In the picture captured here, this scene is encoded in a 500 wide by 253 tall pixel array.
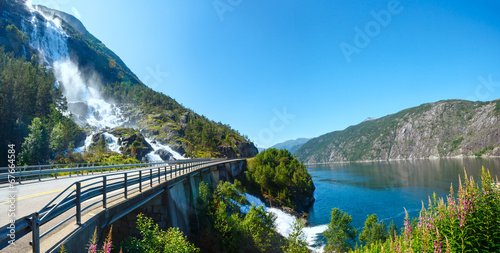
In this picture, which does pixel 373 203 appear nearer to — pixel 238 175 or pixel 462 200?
pixel 238 175

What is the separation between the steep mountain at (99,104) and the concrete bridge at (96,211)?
3089 inches

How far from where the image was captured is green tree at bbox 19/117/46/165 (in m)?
53.2

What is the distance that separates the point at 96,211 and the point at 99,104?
18249 centimetres

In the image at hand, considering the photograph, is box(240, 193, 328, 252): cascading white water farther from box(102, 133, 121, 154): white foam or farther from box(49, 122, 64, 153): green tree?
box(102, 133, 121, 154): white foam

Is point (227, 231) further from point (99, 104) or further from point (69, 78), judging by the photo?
point (69, 78)

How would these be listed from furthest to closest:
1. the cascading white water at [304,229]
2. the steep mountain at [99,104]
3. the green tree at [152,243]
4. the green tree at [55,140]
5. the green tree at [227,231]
Answer: the steep mountain at [99,104] < the green tree at [55,140] < the cascading white water at [304,229] < the green tree at [227,231] < the green tree at [152,243]

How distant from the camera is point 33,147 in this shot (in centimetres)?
5488

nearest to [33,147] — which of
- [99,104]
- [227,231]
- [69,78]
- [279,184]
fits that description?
[227,231]

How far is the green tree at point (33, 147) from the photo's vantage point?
2095 inches

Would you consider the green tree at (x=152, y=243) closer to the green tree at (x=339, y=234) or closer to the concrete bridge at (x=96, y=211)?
the concrete bridge at (x=96, y=211)

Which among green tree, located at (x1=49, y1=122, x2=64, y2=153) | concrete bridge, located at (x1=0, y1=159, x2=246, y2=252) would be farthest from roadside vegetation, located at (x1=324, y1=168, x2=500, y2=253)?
green tree, located at (x1=49, y1=122, x2=64, y2=153)

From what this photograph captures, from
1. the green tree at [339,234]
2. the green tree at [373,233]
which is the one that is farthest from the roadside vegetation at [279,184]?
the green tree at [373,233]

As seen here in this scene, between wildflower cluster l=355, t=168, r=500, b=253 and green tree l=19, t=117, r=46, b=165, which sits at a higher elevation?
green tree l=19, t=117, r=46, b=165

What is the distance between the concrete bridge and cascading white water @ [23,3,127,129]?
145147mm
